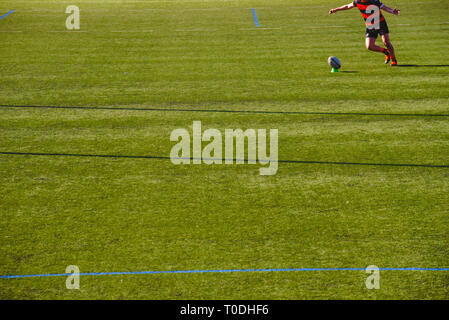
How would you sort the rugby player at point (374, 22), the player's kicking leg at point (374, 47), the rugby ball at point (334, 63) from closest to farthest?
the rugby ball at point (334, 63) → the rugby player at point (374, 22) → the player's kicking leg at point (374, 47)

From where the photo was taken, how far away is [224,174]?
9273 millimetres

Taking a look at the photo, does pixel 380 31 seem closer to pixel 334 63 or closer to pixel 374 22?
pixel 374 22

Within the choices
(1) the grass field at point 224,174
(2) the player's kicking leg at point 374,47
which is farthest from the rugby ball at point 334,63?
(2) the player's kicking leg at point 374,47

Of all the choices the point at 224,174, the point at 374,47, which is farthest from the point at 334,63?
the point at 224,174

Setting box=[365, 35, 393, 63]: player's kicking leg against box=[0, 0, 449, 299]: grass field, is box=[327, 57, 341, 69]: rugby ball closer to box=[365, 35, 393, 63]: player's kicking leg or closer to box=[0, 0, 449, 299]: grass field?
box=[0, 0, 449, 299]: grass field

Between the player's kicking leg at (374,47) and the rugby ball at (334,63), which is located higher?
the player's kicking leg at (374,47)

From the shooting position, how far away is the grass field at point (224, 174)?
6.64m

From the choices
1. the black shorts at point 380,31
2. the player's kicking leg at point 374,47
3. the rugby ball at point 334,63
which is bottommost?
the rugby ball at point 334,63

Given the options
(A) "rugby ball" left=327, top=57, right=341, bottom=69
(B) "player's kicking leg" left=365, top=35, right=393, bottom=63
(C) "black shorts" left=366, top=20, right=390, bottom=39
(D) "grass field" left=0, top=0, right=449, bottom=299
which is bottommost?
(D) "grass field" left=0, top=0, right=449, bottom=299

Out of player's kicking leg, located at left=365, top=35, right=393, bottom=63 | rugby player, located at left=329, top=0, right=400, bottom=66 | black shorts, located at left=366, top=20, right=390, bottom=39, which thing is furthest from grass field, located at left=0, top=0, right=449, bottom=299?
black shorts, located at left=366, top=20, right=390, bottom=39

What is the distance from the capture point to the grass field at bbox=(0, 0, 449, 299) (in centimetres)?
664

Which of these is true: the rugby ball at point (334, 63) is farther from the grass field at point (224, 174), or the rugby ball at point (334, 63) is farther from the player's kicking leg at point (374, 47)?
the player's kicking leg at point (374, 47)

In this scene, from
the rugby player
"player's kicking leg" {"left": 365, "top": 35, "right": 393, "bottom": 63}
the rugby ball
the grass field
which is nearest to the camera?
the grass field
